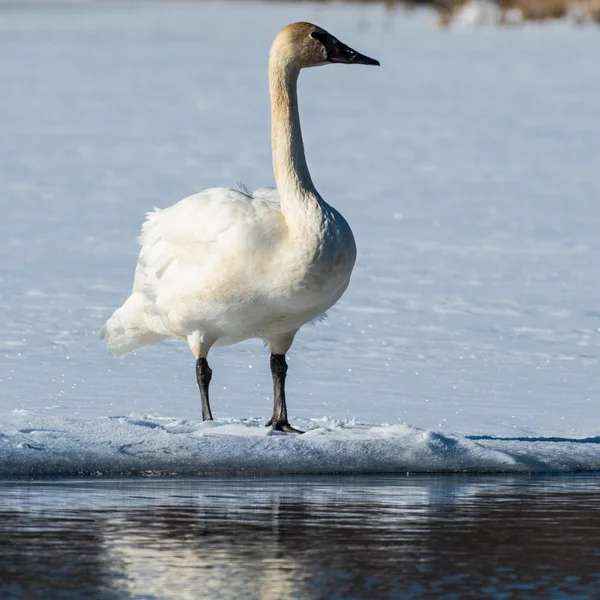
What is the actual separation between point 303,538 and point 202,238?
2299mm

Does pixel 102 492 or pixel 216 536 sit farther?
pixel 102 492

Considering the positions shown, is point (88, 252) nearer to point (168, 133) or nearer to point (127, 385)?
point (127, 385)

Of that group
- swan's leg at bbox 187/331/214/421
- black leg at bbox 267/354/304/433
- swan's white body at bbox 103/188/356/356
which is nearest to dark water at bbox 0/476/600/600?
black leg at bbox 267/354/304/433

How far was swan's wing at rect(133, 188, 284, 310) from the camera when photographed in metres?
6.49

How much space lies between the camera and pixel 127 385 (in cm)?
754

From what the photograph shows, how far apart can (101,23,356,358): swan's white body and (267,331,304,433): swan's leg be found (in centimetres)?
1

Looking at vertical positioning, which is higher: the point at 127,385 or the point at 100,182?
the point at 100,182

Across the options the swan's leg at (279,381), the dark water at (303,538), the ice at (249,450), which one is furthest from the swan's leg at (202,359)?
the dark water at (303,538)

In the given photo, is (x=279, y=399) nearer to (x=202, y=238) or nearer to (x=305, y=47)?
(x=202, y=238)

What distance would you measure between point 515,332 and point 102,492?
13.6 ft

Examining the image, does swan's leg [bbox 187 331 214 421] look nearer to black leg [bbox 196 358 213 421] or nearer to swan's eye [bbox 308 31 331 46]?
black leg [bbox 196 358 213 421]

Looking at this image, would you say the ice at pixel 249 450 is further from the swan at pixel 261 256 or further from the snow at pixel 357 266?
the swan at pixel 261 256

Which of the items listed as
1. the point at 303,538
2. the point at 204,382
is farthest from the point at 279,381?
the point at 303,538

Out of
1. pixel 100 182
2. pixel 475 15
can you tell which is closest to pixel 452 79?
pixel 100 182
